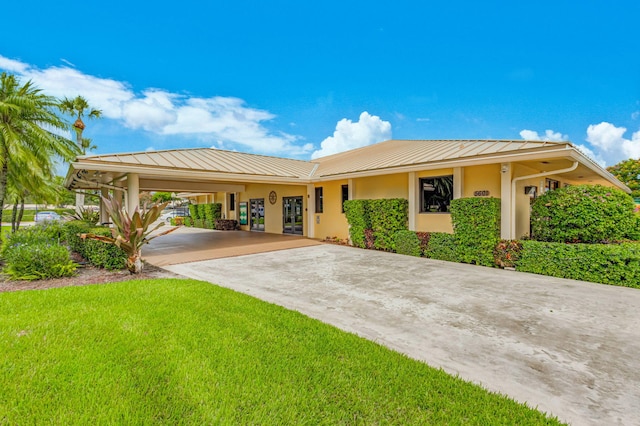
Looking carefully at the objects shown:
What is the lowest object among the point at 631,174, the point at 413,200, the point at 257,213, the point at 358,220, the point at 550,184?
the point at 358,220

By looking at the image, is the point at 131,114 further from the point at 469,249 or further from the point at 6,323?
the point at 469,249

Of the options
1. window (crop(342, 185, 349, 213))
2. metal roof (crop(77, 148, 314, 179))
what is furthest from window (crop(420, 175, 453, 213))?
metal roof (crop(77, 148, 314, 179))

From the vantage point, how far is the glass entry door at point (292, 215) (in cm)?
1731

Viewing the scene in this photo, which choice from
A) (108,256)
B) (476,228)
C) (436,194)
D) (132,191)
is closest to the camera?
(108,256)

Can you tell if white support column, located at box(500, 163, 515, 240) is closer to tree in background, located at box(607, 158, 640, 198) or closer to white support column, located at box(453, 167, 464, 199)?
white support column, located at box(453, 167, 464, 199)

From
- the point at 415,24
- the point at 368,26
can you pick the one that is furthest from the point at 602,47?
the point at 368,26

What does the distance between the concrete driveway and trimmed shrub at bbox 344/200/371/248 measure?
3.69 metres

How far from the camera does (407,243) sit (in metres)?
10.6

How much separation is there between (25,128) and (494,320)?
657 inches

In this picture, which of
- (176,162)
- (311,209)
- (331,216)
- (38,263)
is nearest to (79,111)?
(176,162)

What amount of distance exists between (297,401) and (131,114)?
2662 centimetres

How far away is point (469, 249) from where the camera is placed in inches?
352

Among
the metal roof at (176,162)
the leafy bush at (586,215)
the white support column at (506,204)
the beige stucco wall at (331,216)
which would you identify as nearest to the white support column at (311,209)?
the beige stucco wall at (331,216)

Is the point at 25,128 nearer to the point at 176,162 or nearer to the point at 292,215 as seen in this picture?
the point at 176,162
